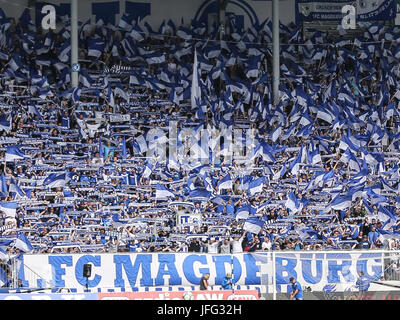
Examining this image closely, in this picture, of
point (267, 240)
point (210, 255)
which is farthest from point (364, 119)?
point (210, 255)

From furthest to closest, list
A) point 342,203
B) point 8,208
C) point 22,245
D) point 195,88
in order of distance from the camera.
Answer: point 195,88 → point 342,203 → point 8,208 → point 22,245

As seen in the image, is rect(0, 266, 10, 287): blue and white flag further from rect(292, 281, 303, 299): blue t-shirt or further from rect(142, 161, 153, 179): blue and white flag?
rect(142, 161, 153, 179): blue and white flag

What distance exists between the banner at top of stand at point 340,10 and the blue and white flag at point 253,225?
Result: 43.2ft

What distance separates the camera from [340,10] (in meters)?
31.0

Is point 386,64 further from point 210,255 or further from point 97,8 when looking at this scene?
point 210,255

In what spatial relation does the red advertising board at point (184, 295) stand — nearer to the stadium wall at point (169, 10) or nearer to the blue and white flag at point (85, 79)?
the blue and white flag at point (85, 79)

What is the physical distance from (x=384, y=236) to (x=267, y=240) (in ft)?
10.8

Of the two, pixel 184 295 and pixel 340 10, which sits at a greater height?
pixel 340 10

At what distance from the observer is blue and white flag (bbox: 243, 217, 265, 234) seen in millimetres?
20312

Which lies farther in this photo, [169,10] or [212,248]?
[169,10]

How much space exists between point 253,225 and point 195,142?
449cm

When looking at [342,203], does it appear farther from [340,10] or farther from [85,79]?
[340,10]

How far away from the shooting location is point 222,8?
30672mm

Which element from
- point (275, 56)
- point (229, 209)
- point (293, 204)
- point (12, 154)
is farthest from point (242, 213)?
point (275, 56)
